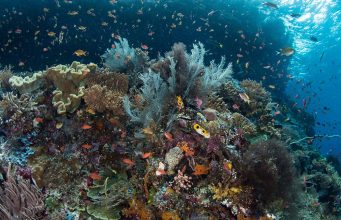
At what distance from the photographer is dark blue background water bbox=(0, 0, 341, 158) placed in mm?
19062

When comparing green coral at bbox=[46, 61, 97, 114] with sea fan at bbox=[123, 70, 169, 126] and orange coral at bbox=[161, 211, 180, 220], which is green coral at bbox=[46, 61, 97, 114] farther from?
orange coral at bbox=[161, 211, 180, 220]

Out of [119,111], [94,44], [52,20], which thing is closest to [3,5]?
[52,20]

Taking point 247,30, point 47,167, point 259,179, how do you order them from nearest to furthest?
point 259,179 < point 47,167 < point 247,30

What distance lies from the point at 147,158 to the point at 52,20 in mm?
18003

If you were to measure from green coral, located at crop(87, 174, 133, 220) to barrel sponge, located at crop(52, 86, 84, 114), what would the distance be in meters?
1.91

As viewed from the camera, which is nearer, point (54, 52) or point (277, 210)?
point (277, 210)

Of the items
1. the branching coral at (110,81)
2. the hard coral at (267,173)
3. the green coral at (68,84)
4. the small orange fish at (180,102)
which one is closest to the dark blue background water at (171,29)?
the branching coral at (110,81)

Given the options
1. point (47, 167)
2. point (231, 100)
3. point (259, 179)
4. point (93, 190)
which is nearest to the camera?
point (259, 179)

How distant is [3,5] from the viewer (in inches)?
769

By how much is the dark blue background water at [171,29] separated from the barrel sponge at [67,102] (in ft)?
25.3

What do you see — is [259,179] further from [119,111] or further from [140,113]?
[119,111]

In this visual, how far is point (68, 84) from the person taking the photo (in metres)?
6.74

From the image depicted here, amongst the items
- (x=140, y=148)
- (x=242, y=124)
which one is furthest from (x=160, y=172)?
(x=242, y=124)

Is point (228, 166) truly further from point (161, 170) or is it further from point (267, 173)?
point (161, 170)
